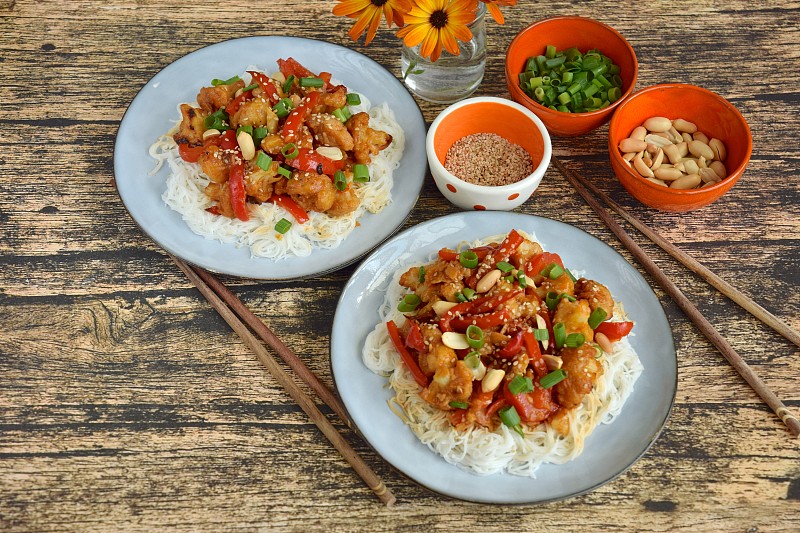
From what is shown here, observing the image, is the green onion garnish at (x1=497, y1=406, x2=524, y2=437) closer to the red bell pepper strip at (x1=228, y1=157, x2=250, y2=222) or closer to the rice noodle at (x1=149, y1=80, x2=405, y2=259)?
the rice noodle at (x1=149, y1=80, x2=405, y2=259)

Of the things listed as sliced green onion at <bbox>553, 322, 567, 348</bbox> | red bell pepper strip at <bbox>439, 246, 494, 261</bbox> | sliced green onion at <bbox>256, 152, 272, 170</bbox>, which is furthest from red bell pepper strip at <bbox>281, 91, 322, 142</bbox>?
sliced green onion at <bbox>553, 322, 567, 348</bbox>

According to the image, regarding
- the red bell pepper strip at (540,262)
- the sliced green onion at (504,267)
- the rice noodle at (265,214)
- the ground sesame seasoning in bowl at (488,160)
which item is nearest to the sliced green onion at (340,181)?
the rice noodle at (265,214)

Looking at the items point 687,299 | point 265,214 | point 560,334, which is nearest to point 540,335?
point 560,334

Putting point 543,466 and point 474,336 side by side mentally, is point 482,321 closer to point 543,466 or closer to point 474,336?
point 474,336

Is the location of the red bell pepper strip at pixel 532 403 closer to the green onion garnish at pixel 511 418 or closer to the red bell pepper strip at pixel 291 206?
the green onion garnish at pixel 511 418

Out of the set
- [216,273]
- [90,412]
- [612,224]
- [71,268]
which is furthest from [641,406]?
[71,268]

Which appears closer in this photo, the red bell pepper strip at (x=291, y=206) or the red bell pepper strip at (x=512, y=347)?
the red bell pepper strip at (x=512, y=347)

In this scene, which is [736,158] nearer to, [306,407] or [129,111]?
[306,407]
